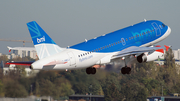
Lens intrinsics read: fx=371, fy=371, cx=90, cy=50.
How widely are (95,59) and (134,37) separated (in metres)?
7.91

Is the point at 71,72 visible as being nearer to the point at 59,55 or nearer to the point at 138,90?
the point at 59,55

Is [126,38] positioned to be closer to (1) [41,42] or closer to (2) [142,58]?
(2) [142,58]

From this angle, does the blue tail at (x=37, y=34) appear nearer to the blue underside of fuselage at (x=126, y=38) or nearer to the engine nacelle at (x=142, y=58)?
the blue underside of fuselage at (x=126, y=38)

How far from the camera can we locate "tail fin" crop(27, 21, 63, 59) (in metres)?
42.4

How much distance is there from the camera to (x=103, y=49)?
4900cm

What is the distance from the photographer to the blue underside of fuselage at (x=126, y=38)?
48275mm

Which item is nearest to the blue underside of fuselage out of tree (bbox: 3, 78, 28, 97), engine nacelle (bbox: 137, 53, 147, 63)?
engine nacelle (bbox: 137, 53, 147, 63)

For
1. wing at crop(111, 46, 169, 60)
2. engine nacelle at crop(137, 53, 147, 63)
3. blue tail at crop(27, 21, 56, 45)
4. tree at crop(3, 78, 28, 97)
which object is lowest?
tree at crop(3, 78, 28, 97)

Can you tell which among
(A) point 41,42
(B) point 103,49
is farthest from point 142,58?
(A) point 41,42

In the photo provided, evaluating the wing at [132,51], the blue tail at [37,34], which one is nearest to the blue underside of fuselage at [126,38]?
the wing at [132,51]

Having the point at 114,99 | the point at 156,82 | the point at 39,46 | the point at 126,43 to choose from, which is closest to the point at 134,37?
the point at 126,43

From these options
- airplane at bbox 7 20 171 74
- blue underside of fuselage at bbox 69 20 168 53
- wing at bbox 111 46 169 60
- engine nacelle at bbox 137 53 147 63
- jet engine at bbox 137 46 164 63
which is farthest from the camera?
jet engine at bbox 137 46 164 63

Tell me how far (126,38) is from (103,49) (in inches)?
185

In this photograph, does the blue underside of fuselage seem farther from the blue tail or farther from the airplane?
the blue tail
